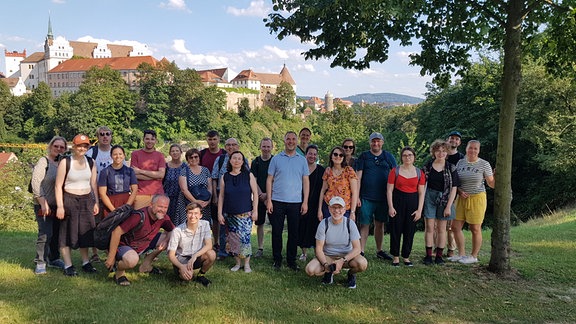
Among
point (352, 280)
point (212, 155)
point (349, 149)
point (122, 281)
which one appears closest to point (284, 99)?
point (212, 155)

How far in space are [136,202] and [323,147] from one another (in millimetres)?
34747

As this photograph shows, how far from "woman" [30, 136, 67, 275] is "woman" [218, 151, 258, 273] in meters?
2.16

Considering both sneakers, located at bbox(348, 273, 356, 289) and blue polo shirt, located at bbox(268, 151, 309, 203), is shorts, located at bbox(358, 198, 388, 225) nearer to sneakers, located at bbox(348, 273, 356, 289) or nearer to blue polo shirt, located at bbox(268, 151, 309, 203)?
blue polo shirt, located at bbox(268, 151, 309, 203)

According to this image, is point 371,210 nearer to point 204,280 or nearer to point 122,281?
point 204,280

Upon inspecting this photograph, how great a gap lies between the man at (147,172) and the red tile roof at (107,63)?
9784 cm

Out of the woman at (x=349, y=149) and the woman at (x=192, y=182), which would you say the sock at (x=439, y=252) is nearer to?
the woman at (x=349, y=149)

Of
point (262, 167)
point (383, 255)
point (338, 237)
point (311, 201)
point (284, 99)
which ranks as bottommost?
point (383, 255)

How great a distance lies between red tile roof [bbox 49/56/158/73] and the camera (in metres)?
101

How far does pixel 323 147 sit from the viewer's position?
4041 cm

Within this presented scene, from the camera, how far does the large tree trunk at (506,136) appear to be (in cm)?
600

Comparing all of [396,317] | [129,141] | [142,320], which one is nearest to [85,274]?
[142,320]

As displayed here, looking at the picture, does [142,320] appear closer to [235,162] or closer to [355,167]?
[235,162]

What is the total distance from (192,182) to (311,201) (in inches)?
70.4

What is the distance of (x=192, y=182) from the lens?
6.37 metres
